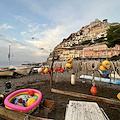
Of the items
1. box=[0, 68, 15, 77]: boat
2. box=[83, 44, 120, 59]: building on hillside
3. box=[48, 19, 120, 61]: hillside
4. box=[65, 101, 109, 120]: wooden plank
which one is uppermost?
box=[48, 19, 120, 61]: hillside

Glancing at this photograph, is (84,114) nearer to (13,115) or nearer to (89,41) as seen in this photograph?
(13,115)

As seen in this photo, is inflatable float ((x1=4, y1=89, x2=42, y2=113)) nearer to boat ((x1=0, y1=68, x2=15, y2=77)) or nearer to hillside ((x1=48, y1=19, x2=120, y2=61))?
boat ((x1=0, y1=68, x2=15, y2=77))

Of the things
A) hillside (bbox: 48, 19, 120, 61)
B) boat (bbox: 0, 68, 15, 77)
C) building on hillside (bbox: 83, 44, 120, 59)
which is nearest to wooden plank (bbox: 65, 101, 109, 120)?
boat (bbox: 0, 68, 15, 77)

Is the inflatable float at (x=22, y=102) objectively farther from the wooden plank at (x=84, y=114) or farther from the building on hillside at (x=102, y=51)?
the building on hillside at (x=102, y=51)

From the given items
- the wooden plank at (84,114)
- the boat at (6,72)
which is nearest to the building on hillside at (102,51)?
the boat at (6,72)

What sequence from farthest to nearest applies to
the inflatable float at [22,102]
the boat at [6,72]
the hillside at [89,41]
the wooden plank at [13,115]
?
the hillside at [89,41] → the boat at [6,72] → the inflatable float at [22,102] → the wooden plank at [13,115]

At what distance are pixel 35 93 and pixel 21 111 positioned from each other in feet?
4.37

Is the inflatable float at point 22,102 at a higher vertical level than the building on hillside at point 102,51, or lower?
lower

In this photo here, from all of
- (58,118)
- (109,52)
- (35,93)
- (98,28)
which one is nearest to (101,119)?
(58,118)

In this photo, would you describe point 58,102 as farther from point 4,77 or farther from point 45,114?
point 4,77

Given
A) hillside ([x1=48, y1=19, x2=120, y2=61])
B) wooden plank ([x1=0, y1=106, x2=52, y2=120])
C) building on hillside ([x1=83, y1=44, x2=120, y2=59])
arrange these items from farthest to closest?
hillside ([x1=48, y1=19, x2=120, y2=61]) < building on hillside ([x1=83, y1=44, x2=120, y2=59]) < wooden plank ([x1=0, y1=106, x2=52, y2=120])

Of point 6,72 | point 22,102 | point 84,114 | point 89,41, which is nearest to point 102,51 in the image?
point 89,41

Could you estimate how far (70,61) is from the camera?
526cm

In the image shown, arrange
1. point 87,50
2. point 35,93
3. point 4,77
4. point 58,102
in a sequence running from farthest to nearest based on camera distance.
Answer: point 87,50
point 4,77
point 58,102
point 35,93
